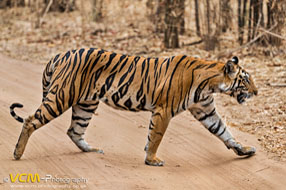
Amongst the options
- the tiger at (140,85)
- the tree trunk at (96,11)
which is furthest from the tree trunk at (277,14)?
the tree trunk at (96,11)

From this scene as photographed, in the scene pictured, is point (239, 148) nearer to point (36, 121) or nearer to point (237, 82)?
point (237, 82)

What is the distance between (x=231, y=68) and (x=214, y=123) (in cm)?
85

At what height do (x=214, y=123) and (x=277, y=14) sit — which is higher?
(x=277, y=14)

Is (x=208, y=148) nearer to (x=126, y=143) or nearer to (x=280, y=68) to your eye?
(x=126, y=143)

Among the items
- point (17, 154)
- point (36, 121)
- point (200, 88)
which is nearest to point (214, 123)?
point (200, 88)

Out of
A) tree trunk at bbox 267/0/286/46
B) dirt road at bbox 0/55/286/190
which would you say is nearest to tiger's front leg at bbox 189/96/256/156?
dirt road at bbox 0/55/286/190

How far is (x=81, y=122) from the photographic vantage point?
6805 mm

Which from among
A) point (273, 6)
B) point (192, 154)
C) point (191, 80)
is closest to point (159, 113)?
point (191, 80)

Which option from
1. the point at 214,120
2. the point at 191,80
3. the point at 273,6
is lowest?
the point at 214,120

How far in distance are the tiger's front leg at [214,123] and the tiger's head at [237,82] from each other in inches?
15.1

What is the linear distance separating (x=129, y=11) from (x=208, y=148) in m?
11.3

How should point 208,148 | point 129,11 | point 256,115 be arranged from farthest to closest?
point 129,11, point 256,115, point 208,148

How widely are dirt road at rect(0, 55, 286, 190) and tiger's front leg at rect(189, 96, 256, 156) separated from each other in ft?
0.50

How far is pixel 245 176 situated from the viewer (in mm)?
6250
